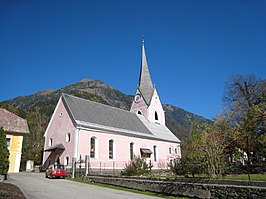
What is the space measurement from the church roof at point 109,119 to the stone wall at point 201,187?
12.9 meters

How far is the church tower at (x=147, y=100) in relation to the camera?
4247 cm

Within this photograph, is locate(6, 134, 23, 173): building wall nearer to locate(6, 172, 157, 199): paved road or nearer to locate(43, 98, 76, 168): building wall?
locate(43, 98, 76, 168): building wall

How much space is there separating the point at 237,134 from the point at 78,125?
16.6m

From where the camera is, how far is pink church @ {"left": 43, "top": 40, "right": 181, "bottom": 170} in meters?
25.6

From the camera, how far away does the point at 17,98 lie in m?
197

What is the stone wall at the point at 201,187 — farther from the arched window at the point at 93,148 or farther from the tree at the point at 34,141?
the tree at the point at 34,141

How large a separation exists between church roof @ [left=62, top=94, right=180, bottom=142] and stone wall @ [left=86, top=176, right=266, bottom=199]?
12.9 metres

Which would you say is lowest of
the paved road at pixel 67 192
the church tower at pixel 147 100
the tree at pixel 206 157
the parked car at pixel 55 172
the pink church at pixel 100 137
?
the paved road at pixel 67 192

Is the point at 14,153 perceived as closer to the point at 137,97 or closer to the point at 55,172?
the point at 55,172

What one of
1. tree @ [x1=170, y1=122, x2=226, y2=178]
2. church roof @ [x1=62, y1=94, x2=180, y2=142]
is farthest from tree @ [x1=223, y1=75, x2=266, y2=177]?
church roof @ [x1=62, y1=94, x2=180, y2=142]

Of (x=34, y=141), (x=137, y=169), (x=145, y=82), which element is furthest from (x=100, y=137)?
(x=34, y=141)

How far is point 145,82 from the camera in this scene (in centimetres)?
4512

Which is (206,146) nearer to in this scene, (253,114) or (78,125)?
(253,114)

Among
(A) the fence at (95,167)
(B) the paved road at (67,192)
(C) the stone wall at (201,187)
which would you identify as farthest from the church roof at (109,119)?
(C) the stone wall at (201,187)
